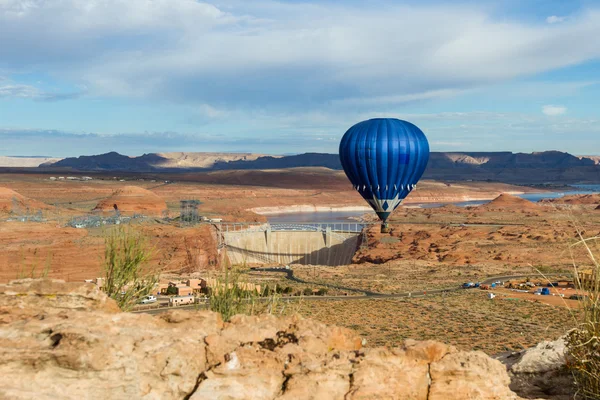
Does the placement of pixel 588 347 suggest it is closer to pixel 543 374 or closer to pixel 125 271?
pixel 543 374

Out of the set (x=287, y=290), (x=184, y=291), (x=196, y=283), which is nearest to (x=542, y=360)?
(x=184, y=291)

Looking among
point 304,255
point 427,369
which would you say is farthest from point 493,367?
point 304,255

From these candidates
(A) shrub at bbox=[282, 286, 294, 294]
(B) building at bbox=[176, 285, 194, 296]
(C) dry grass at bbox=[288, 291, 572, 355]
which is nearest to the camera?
(C) dry grass at bbox=[288, 291, 572, 355]

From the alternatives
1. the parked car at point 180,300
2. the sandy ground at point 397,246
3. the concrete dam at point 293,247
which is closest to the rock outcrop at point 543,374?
the sandy ground at point 397,246

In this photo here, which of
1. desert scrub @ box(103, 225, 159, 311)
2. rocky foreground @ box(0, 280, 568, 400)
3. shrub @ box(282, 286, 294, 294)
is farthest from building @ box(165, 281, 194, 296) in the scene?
rocky foreground @ box(0, 280, 568, 400)

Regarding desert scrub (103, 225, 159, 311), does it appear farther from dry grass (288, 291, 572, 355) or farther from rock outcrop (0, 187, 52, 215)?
rock outcrop (0, 187, 52, 215)

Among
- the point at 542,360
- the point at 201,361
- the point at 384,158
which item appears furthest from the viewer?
the point at 384,158

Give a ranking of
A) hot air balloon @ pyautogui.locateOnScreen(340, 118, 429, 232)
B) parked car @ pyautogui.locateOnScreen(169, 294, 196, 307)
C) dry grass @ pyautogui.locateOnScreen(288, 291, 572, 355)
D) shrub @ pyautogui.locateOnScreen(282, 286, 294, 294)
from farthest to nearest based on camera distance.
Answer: hot air balloon @ pyautogui.locateOnScreen(340, 118, 429, 232), shrub @ pyautogui.locateOnScreen(282, 286, 294, 294), parked car @ pyautogui.locateOnScreen(169, 294, 196, 307), dry grass @ pyautogui.locateOnScreen(288, 291, 572, 355)
